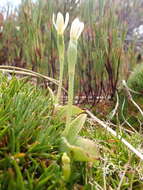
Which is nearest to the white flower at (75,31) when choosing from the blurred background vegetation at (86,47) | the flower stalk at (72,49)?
the flower stalk at (72,49)

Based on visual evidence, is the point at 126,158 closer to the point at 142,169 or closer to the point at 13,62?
the point at 142,169

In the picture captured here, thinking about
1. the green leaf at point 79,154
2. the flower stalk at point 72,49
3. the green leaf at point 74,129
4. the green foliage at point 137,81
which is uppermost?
the flower stalk at point 72,49

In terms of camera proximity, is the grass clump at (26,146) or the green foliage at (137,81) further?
the green foliage at (137,81)

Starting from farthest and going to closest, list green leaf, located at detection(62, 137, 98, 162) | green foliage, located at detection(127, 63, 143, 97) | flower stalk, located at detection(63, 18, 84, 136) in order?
green foliage, located at detection(127, 63, 143, 97) < flower stalk, located at detection(63, 18, 84, 136) < green leaf, located at detection(62, 137, 98, 162)

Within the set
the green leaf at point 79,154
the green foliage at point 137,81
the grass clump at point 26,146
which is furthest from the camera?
the green foliage at point 137,81

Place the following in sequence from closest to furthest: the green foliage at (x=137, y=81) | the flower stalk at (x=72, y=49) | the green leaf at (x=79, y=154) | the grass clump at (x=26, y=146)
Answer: the grass clump at (x=26, y=146) → the green leaf at (x=79, y=154) → the flower stalk at (x=72, y=49) → the green foliage at (x=137, y=81)

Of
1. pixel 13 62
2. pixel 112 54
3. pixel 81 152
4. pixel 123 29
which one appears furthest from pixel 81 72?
pixel 81 152

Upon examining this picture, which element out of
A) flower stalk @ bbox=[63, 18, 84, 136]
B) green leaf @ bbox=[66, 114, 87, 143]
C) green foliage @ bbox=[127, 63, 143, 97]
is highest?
flower stalk @ bbox=[63, 18, 84, 136]

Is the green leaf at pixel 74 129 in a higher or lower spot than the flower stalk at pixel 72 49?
lower

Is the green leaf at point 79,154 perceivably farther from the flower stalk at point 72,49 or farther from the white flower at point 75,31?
the white flower at point 75,31

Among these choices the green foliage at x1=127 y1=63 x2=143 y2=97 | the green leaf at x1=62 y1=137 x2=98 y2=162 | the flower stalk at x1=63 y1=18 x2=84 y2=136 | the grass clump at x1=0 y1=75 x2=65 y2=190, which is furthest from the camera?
the green foliage at x1=127 y1=63 x2=143 y2=97

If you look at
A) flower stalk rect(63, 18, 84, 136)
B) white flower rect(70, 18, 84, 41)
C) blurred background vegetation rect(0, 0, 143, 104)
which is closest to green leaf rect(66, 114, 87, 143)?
flower stalk rect(63, 18, 84, 136)

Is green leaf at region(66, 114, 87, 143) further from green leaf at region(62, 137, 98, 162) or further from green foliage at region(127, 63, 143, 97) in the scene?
green foliage at region(127, 63, 143, 97)
